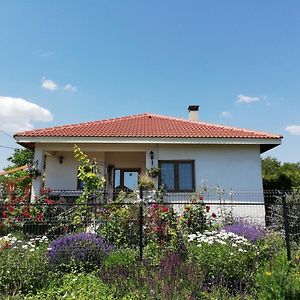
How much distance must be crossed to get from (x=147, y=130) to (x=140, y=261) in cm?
836

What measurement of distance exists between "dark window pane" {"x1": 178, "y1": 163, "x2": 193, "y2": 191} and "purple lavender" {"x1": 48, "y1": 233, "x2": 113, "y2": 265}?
21.9 feet

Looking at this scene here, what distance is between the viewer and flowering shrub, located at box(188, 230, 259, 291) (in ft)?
19.7

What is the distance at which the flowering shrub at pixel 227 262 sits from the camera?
6.01 m

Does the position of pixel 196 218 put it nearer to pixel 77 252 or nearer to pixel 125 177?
pixel 77 252

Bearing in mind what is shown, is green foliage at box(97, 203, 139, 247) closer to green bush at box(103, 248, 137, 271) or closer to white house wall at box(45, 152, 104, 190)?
green bush at box(103, 248, 137, 271)

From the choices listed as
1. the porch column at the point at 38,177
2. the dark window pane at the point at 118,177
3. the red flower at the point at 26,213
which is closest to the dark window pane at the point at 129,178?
the dark window pane at the point at 118,177

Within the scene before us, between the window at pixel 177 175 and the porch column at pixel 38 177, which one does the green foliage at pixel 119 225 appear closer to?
the window at pixel 177 175

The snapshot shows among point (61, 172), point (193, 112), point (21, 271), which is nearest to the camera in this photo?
point (21, 271)

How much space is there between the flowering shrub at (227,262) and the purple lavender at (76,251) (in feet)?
6.65

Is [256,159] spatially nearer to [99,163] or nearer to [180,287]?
[99,163]

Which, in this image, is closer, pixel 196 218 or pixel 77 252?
pixel 77 252

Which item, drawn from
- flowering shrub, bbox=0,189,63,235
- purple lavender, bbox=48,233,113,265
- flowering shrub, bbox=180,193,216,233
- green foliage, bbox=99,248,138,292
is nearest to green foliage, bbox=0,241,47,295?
purple lavender, bbox=48,233,113,265

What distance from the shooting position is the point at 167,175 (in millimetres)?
13500

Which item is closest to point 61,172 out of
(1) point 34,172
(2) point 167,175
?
(1) point 34,172
